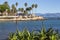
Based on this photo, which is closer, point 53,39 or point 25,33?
point 53,39

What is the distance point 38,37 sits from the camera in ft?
110

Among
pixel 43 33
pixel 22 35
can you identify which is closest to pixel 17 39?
pixel 22 35

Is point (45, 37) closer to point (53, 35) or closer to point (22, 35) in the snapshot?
point (53, 35)

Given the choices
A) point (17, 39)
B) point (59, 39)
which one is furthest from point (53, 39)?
point (17, 39)

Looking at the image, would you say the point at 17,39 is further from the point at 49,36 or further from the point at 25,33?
the point at 49,36

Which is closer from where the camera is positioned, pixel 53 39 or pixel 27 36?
pixel 53 39

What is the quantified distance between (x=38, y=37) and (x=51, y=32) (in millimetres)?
1712

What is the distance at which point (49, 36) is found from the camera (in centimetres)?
3272

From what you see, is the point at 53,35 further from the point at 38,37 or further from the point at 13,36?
the point at 13,36

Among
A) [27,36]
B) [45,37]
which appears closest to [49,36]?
[45,37]

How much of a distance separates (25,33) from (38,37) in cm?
206

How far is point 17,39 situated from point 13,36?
1.06 meters

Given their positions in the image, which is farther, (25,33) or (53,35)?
(25,33)

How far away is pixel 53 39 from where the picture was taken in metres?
32.0
